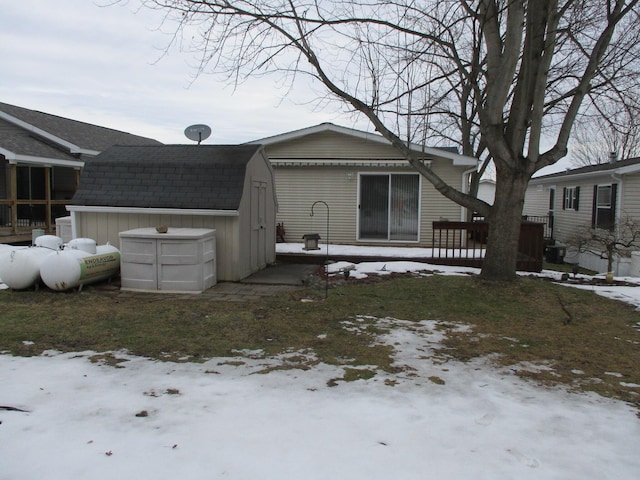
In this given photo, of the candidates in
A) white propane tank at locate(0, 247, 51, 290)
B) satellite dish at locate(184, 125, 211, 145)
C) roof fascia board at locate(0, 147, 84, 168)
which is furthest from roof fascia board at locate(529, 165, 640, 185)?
roof fascia board at locate(0, 147, 84, 168)

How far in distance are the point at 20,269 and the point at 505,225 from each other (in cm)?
754

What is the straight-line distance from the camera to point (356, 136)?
45.9 ft

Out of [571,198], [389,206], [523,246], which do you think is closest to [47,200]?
[389,206]

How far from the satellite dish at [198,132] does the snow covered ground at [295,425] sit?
27.4ft

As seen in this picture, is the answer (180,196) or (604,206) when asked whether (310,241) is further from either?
(604,206)

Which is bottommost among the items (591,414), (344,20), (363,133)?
(591,414)

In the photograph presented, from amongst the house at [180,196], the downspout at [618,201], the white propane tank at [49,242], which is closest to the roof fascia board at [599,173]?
the downspout at [618,201]

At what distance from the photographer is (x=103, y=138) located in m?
19.1

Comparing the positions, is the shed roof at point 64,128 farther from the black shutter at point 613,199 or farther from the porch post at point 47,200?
the black shutter at point 613,199

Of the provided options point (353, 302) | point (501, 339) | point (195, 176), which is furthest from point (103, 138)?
point (501, 339)

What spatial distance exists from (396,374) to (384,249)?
879 centimetres

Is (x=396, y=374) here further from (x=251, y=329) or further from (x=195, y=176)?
(x=195, y=176)

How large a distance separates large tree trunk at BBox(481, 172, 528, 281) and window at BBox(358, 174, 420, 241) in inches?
223

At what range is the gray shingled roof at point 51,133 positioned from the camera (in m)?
14.3
